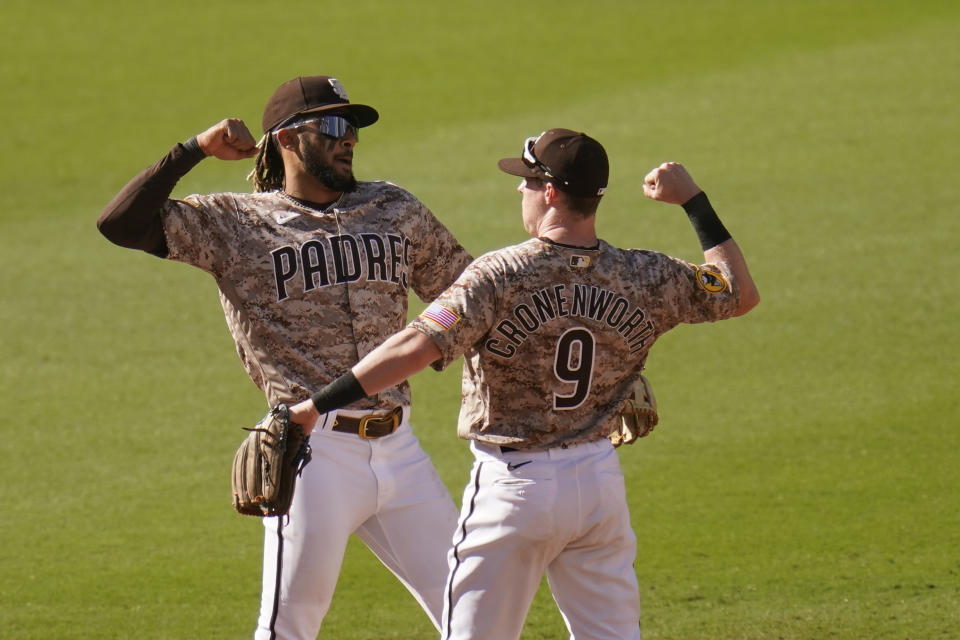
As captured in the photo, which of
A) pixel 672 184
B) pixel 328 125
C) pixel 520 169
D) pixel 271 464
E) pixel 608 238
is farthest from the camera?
pixel 608 238

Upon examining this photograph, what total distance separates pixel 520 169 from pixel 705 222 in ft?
2.06

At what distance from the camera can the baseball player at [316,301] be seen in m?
4.23

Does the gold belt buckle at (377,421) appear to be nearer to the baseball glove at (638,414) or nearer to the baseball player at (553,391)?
the baseball player at (553,391)

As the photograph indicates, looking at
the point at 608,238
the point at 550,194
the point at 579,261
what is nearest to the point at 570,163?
the point at 550,194

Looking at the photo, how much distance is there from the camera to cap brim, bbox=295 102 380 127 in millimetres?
4516

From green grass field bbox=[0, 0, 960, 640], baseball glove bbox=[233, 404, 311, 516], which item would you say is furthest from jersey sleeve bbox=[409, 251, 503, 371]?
green grass field bbox=[0, 0, 960, 640]

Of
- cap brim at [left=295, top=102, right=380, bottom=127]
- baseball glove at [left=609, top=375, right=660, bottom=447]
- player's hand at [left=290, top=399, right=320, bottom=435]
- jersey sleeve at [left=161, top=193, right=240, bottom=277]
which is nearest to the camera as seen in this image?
player's hand at [left=290, top=399, right=320, bottom=435]

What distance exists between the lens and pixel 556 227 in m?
3.93

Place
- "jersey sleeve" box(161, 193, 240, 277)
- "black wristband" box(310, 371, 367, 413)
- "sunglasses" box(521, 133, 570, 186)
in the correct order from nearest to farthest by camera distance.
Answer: "black wristband" box(310, 371, 367, 413)
"sunglasses" box(521, 133, 570, 186)
"jersey sleeve" box(161, 193, 240, 277)

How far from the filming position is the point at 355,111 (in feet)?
15.3

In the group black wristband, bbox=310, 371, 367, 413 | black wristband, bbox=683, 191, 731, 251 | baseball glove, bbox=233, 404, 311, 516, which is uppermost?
black wristband, bbox=683, 191, 731, 251

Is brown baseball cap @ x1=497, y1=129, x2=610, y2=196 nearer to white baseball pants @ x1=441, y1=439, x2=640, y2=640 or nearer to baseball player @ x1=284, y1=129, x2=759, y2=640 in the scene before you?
baseball player @ x1=284, y1=129, x2=759, y2=640

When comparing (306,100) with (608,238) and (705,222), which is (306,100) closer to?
(705,222)

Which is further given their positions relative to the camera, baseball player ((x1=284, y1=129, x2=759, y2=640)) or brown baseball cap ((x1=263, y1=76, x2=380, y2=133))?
brown baseball cap ((x1=263, y1=76, x2=380, y2=133))
